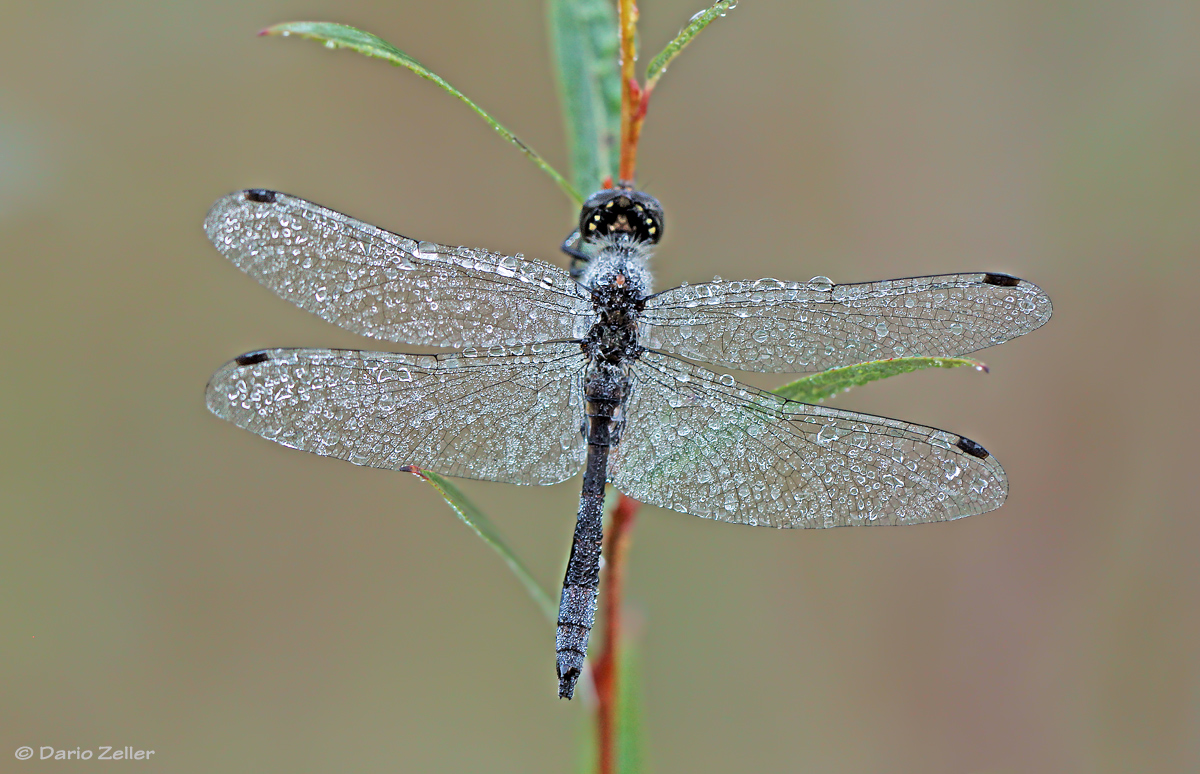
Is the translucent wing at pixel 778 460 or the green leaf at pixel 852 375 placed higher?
the green leaf at pixel 852 375

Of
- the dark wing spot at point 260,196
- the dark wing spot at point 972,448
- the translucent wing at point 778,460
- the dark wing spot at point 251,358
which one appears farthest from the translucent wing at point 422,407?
the dark wing spot at point 972,448

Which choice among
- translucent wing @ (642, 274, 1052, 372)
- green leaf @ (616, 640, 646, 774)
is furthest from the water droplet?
green leaf @ (616, 640, 646, 774)

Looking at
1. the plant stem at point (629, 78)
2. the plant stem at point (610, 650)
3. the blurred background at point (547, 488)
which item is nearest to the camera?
the plant stem at point (629, 78)

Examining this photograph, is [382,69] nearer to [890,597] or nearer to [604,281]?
[604,281]

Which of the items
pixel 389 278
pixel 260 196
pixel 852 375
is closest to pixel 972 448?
pixel 852 375

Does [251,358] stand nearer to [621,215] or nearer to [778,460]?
[621,215]

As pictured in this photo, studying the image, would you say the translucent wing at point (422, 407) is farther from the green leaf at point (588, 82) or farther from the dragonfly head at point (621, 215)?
the green leaf at point (588, 82)

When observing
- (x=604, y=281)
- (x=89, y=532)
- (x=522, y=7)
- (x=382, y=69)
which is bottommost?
(x=89, y=532)

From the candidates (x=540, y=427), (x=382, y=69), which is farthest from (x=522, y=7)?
(x=540, y=427)
